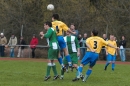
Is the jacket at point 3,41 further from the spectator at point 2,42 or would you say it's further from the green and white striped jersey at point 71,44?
the green and white striped jersey at point 71,44

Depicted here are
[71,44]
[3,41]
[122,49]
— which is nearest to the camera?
[71,44]

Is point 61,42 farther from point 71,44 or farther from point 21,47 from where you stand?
point 21,47

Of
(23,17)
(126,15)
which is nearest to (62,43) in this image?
(126,15)

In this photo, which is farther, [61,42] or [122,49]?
[122,49]

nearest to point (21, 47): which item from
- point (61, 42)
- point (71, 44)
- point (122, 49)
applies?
point (122, 49)

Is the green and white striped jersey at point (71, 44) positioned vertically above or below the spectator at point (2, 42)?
below

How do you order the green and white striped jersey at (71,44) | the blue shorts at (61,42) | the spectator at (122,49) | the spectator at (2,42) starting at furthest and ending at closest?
the spectator at (2,42) < the spectator at (122,49) < the green and white striped jersey at (71,44) < the blue shorts at (61,42)

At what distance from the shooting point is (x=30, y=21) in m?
39.6

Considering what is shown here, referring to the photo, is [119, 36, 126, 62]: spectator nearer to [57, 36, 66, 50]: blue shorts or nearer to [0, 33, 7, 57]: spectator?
[0, 33, 7, 57]: spectator

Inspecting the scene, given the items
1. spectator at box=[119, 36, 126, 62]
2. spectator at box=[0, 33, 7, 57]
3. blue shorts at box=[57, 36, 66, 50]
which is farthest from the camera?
spectator at box=[0, 33, 7, 57]

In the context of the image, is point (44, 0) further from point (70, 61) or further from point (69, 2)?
point (70, 61)

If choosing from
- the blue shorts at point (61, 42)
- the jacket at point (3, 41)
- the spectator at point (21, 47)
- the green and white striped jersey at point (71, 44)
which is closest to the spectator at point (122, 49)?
the spectator at point (21, 47)

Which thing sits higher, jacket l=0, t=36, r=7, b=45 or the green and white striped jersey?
jacket l=0, t=36, r=7, b=45

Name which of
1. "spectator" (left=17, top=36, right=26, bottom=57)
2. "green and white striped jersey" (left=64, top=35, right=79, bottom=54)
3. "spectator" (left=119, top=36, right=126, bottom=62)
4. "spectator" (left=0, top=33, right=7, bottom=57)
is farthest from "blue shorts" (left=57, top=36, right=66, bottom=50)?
"spectator" (left=0, top=33, right=7, bottom=57)
